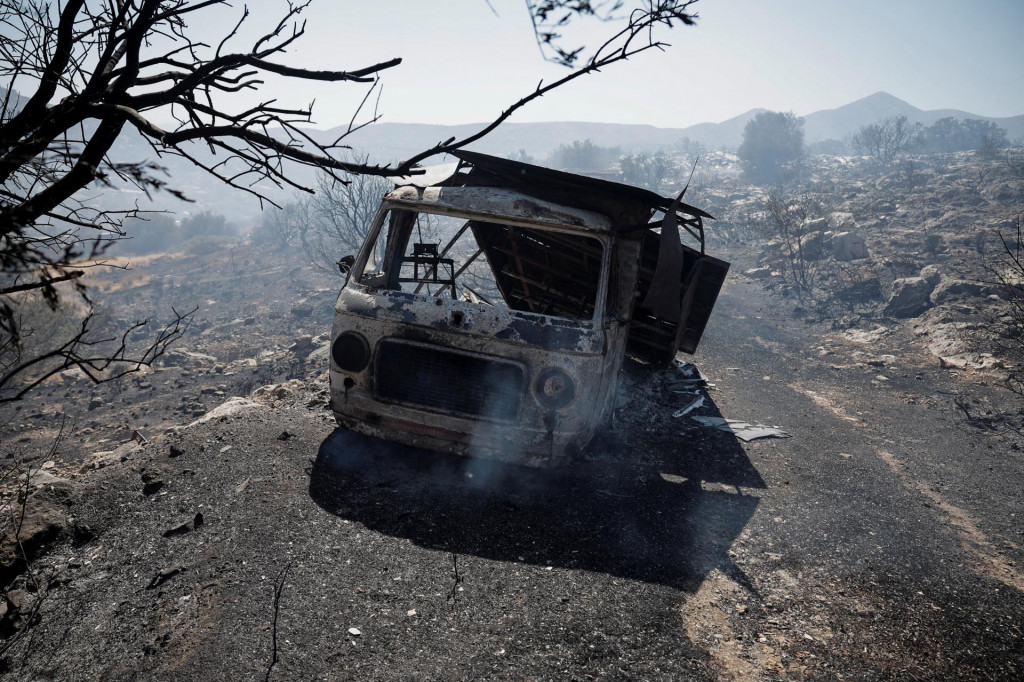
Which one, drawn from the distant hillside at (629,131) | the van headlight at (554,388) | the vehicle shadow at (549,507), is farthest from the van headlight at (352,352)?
the distant hillside at (629,131)

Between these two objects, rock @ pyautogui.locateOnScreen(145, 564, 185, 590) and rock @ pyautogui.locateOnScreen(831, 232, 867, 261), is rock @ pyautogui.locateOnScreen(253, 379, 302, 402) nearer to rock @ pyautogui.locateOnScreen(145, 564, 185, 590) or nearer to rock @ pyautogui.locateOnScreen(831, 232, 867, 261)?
rock @ pyautogui.locateOnScreen(145, 564, 185, 590)

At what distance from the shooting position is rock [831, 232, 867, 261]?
2089 centimetres

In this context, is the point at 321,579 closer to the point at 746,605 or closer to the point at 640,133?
the point at 746,605

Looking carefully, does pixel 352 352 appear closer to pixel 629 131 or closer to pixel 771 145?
pixel 771 145

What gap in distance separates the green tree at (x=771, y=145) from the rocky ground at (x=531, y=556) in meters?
53.9

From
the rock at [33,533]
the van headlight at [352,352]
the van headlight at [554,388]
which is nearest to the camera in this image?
the rock at [33,533]

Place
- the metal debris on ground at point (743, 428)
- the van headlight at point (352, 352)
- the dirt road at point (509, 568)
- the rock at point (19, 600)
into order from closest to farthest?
1. the dirt road at point (509, 568)
2. the rock at point (19, 600)
3. the van headlight at point (352, 352)
4. the metal debris on ground at point (743, 428)

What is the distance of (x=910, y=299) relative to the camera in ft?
48.3

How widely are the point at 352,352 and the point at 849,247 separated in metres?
22.8

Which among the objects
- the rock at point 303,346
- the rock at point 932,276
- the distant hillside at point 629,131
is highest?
the distant hillside at point 629,131

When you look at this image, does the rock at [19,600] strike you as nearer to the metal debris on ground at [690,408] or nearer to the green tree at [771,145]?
the metal debris on ground at [690,408]

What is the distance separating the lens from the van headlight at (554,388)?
12.3 feet

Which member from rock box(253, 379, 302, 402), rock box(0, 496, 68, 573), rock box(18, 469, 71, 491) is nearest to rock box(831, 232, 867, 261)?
rock box(253, 379, 302, 402)

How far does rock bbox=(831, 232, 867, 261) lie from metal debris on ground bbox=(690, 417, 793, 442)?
17642 millimetres
